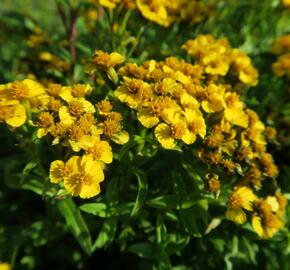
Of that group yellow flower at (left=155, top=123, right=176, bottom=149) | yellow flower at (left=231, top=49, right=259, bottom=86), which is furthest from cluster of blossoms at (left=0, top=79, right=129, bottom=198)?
yellow flower at (left=231, top=49, right=259, bottom=86)

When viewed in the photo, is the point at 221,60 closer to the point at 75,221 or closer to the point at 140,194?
the point at 140,194

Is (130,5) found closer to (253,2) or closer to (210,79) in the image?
→ (210,79)

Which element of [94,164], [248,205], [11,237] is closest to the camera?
[94,164]

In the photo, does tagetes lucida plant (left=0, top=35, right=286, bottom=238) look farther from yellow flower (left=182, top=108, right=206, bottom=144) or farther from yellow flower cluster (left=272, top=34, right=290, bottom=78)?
yellow flower cluster (left=272, top=34, right=290, bottom=78)

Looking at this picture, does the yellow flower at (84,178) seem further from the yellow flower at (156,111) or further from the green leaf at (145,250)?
the green leaf at (145,250)

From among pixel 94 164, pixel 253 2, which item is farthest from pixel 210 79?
pixel 253 2

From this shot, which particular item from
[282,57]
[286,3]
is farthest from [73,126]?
[286,3]
